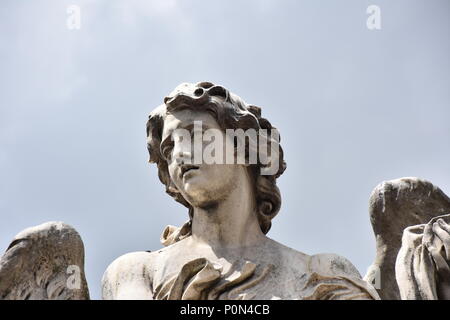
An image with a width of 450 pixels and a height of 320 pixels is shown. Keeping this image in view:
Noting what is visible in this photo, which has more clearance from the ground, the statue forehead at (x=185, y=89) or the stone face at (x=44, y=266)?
the statue forehead at (x=185, y=89)

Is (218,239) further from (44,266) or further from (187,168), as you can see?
(44,266)

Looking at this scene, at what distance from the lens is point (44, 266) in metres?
12.3

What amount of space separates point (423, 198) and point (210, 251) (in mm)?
2104

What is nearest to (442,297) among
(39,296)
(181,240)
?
(181,240)

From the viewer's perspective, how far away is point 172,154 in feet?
41.7

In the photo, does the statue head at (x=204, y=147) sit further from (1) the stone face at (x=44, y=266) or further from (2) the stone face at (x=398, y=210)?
(1) the stone face at (x=44, y=266)

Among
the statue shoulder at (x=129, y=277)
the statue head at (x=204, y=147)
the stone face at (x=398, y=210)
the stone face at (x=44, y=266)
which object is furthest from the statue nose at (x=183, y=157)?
the stone face at (x=398, y=210)

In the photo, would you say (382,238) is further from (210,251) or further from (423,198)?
(210,251)

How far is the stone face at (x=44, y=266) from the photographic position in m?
12.2

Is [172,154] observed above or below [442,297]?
above

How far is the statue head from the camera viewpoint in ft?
41.0
